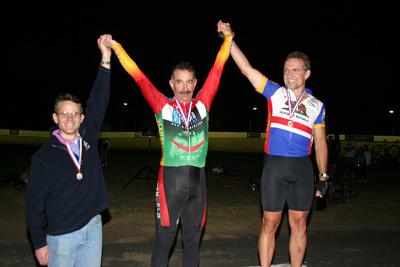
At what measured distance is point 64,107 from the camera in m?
3.47

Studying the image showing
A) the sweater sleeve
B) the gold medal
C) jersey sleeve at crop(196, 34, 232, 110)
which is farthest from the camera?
jersey sleeve at crop(196, 34, 232, 110)

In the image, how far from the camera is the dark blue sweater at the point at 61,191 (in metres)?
3.24

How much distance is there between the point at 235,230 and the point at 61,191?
500 cm

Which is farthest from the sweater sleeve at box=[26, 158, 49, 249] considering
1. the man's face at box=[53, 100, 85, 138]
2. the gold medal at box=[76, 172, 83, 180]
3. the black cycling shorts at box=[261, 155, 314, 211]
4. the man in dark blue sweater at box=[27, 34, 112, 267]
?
the black cycling shorts at box=[261, 155, 314, 211]

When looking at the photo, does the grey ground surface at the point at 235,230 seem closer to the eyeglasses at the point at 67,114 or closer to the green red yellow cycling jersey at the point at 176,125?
the green red yellow cycling jersey at the point at 176,125

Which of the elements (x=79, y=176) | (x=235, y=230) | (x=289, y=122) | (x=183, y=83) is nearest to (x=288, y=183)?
(x=289, y=122)

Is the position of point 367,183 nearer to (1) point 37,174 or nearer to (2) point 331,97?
(1) point 37,174

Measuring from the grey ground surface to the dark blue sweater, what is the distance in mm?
2515

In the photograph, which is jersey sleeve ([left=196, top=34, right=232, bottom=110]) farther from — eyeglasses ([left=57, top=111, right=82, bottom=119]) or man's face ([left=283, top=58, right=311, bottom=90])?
eyeglasses ([left=57, top=111, right=82, bottom=119])

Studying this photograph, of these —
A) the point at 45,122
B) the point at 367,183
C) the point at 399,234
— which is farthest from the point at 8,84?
the point at 399,234

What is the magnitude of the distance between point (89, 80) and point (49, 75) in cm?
538

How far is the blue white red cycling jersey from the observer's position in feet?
14.5

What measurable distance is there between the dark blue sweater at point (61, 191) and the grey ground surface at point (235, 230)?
2515 mm

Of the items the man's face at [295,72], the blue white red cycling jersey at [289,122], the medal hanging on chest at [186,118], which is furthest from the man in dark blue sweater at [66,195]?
the man's face at [295,72]
